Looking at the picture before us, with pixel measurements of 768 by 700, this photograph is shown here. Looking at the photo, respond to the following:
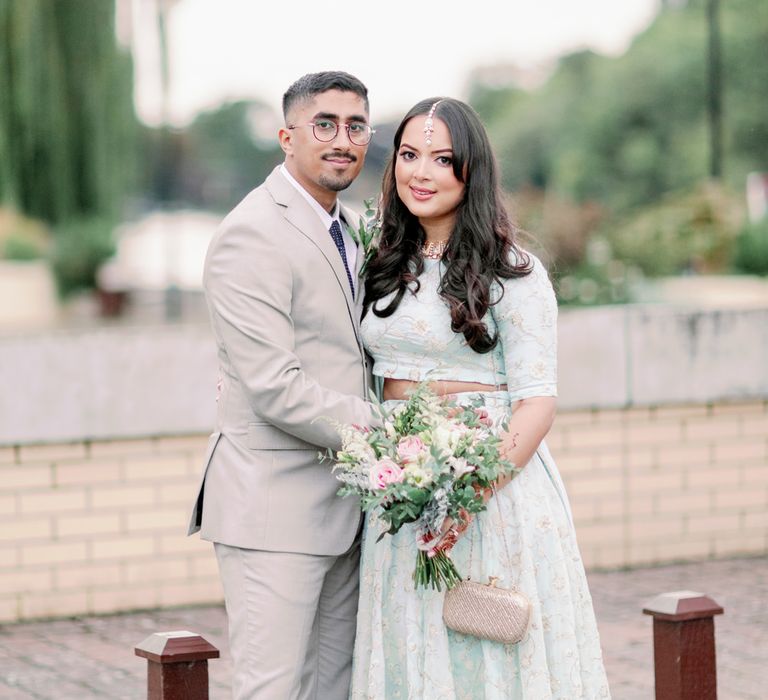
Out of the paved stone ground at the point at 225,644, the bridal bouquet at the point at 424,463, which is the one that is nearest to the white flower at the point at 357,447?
the bridal bouquet at the point at 424,463

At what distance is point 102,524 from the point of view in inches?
238

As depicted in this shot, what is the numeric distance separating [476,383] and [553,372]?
0.22 m

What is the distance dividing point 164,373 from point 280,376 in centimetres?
284

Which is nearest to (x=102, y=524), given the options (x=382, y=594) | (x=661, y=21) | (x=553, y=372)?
(x=382, y=594)

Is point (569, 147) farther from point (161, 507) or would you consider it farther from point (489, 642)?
point (489, 642)

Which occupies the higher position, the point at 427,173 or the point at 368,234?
the point at 427,173

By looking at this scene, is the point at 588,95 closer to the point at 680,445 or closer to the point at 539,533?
the point at 680,445

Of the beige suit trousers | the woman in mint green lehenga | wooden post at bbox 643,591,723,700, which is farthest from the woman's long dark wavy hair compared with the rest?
wooden post at bbox 643,591,723,700

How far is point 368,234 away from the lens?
152 inches

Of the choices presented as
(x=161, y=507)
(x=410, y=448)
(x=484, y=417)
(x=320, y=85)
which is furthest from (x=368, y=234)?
(x=161, y=507)

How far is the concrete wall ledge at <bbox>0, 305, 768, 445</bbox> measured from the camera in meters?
5.96

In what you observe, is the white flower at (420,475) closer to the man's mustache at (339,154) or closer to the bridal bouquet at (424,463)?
the bridal bouquet at (424,463)

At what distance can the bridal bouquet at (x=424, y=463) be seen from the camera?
316 centimetres

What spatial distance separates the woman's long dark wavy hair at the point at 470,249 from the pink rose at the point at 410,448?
18.3 inches
